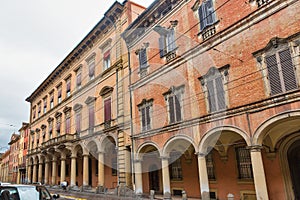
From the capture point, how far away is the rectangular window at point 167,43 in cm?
1510

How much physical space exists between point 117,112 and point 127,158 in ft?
11.1

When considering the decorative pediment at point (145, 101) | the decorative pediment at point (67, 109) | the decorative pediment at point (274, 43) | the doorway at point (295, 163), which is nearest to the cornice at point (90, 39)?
the decorative pediment at point (67, 109)

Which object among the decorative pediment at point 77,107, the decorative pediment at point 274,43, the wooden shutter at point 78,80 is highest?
the wooden shutter at point 78,80

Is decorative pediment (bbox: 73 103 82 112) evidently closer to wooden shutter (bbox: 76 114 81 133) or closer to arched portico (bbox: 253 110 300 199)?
wooden shutter (bbox: 76 114 81 133)

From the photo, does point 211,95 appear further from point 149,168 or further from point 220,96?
point 149,168

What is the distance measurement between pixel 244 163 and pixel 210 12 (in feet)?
24.8

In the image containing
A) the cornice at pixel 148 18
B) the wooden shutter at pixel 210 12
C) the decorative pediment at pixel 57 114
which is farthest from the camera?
the decorative pediment at pixel 57 114

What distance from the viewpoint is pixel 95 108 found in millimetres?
21781

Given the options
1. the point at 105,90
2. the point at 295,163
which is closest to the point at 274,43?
the point at 295,163

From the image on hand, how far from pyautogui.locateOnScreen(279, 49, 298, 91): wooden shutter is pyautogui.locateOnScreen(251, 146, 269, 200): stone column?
256 centimetres

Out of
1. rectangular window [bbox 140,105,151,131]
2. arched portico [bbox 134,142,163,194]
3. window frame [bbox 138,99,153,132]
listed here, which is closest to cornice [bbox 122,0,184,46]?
window frame [bbox 138,99,153,132]

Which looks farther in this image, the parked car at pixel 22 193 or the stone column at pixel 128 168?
the stone column at pixel 128 168

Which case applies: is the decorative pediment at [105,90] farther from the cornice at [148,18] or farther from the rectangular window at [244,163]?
the rectangular window at [244,163]

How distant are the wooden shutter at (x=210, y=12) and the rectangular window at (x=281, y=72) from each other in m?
3.73
